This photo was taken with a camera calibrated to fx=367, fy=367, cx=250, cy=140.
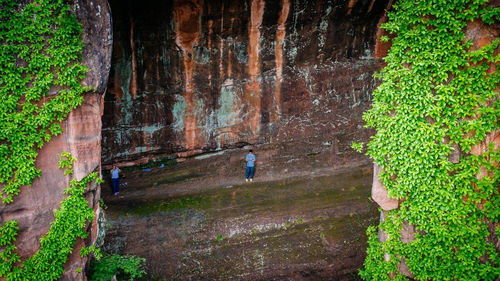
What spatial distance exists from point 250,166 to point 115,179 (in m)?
4.35

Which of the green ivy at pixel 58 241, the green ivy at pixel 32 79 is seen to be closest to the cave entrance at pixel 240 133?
the green ivy at pixel 58 241

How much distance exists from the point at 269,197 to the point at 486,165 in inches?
253

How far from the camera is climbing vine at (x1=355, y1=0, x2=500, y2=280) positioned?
6859 millimetres

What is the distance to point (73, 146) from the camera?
746 centimetres

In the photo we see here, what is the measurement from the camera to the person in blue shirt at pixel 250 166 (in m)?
12.4

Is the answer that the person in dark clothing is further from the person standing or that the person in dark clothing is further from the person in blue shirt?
the person standing

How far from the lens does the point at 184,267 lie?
942cm

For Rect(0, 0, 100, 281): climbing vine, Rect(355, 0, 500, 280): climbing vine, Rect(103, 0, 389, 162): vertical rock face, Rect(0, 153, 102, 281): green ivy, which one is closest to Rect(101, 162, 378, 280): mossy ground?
Rect(103, 0, 389, 162): vertical rock face

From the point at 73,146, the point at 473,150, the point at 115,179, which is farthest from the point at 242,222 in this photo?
the point at 473,150

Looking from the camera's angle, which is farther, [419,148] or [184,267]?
[184,267]

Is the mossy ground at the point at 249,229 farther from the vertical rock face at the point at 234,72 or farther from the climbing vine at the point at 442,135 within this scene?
the climbing vine at the point at 442,135

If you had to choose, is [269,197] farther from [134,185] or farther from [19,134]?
[19,134]

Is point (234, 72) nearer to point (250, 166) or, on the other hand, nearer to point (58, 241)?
point (250, 166)

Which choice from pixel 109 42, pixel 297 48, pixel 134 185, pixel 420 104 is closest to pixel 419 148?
pixel 420 104
